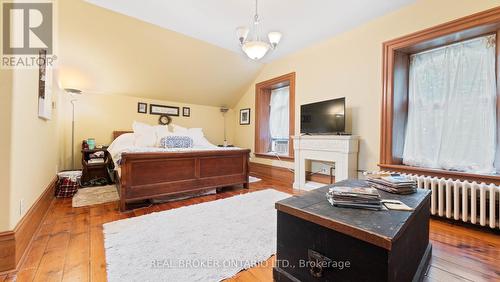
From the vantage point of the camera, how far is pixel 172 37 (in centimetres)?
372

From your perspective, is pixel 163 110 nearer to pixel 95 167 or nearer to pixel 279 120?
pixel 95 167

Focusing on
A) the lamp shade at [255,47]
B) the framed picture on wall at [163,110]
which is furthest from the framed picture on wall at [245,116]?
the lamp shade at [255,47]

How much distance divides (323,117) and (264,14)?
1810mm

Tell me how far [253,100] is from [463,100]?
3792mm

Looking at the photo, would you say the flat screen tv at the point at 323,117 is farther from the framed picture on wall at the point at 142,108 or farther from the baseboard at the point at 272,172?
the framed picture on wall at the point at 142,108

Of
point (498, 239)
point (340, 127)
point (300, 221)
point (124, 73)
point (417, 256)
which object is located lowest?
point (498, 239)

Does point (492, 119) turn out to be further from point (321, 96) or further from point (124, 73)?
point (124, 73)

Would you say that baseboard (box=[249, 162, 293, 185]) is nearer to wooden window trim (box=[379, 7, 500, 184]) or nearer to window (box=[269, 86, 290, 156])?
window (box=[269, 86, 290, 156])

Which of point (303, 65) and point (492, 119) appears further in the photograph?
point (303, 65)

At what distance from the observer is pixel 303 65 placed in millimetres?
4059

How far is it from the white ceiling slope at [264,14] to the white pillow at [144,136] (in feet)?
6.21

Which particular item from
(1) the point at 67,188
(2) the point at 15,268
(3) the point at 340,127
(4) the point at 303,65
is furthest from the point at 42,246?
(4) the point at 303,65

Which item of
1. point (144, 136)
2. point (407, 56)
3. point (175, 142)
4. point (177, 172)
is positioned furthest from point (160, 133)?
point (407, 56)

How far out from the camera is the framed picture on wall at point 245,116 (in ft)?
18.0
